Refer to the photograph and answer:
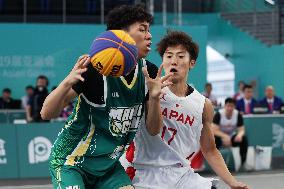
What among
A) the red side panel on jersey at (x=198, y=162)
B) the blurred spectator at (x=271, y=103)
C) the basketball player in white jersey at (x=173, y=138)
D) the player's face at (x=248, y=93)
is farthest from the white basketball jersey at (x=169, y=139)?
the blurred spectator at (x=271, y=103)

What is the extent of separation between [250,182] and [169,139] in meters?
7.52

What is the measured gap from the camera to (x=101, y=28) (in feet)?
67.2

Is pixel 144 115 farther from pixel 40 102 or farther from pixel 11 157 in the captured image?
pixel 40 102

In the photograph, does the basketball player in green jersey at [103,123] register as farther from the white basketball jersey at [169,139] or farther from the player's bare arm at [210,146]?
the player's bare arm at [210,146]

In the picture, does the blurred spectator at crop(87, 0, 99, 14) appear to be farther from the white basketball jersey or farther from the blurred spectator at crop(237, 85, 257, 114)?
the white basketball jersey

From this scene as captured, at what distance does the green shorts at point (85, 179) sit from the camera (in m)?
5.29

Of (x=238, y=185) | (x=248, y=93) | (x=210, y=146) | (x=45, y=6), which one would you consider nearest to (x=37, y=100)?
(x=248, y=93)

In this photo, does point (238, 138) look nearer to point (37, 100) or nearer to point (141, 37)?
point (37, 100)

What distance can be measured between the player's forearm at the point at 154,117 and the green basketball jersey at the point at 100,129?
109mm

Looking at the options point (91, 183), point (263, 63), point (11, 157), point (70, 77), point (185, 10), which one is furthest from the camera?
point (185, 10)

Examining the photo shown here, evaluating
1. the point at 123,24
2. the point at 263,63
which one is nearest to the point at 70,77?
the point at 123,24

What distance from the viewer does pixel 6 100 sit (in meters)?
18.0

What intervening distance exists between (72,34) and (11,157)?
22.0ft

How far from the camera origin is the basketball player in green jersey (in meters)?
5.29
